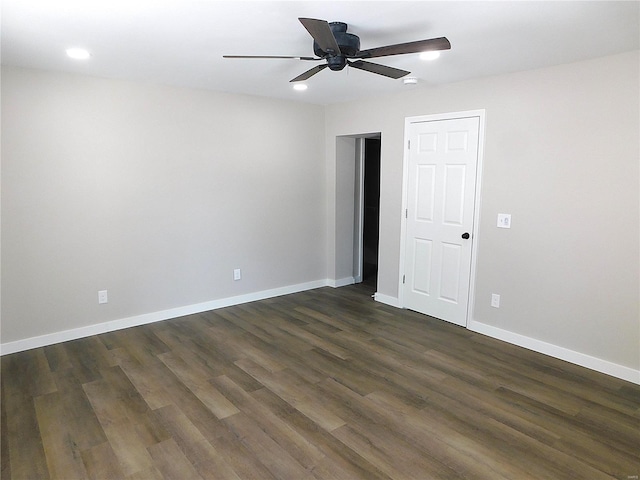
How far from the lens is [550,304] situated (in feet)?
11.2

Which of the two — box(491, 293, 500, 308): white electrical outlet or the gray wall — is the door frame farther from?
box(491, 293, 500, 308): white electrical outlet

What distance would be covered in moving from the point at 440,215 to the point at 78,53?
11.1 ft

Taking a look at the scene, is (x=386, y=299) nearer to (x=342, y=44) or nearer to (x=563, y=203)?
(x=563, y=203)

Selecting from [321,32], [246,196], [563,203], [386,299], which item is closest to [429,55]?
[321,32]

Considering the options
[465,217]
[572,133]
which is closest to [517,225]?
[465,217]

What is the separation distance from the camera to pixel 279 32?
98.0 inches

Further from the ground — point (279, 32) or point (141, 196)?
point (279, 32)

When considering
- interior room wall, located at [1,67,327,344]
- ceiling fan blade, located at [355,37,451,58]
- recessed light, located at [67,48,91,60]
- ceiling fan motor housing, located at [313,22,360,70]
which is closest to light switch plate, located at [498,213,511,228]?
ceiling fan blade, located at [355,37,451,58]

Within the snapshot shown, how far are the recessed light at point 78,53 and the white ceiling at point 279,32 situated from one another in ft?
0.16

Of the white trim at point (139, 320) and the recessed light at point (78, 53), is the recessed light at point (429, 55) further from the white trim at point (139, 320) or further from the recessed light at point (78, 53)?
the white trim at point (139, 320)

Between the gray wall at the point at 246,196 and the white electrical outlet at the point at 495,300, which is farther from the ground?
the gray wall at the point at 246,196

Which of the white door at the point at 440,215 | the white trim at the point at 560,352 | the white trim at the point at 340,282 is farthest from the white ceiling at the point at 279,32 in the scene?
the white trim at the point at 340,282

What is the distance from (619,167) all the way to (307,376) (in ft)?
9.01

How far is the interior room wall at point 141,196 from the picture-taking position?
11.3 feet
